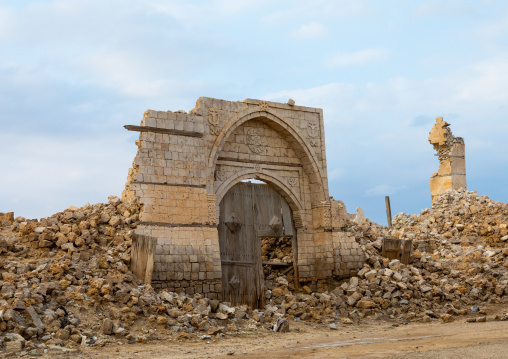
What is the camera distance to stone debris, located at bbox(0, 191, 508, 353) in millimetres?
10570

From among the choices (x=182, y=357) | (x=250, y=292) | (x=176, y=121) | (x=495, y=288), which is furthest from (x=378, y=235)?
(x=182, y=357)

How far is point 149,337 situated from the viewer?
10.9 meters

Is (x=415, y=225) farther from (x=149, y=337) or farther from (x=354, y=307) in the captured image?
(x=149, y=337)

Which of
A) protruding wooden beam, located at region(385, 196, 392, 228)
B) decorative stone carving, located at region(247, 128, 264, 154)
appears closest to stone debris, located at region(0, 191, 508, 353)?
decorative stone carving, located at region(247, 128, 264, 154)

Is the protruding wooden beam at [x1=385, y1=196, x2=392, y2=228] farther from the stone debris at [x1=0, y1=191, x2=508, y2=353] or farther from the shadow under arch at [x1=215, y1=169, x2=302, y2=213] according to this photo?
the shadow under arch at [x1=215, y1=169, x2=302, y2=213]

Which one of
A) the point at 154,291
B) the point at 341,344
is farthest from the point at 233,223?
the point at 341,344

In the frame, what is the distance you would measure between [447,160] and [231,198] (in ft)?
45.4

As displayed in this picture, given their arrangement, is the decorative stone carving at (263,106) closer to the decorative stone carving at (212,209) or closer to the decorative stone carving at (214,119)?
the decorative stone carving at (214,119)

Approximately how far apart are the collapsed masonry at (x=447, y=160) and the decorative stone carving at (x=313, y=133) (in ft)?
37.0

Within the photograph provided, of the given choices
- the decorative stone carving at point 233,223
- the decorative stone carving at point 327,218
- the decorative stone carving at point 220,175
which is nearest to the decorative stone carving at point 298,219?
the decorative stone carving at point 327,218

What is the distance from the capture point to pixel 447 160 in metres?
26.4

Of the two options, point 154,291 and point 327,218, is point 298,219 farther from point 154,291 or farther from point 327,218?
point 154,291

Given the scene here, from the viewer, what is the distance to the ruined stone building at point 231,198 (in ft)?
44.9

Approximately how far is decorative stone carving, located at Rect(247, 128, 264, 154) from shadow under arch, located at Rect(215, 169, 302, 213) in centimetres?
58
